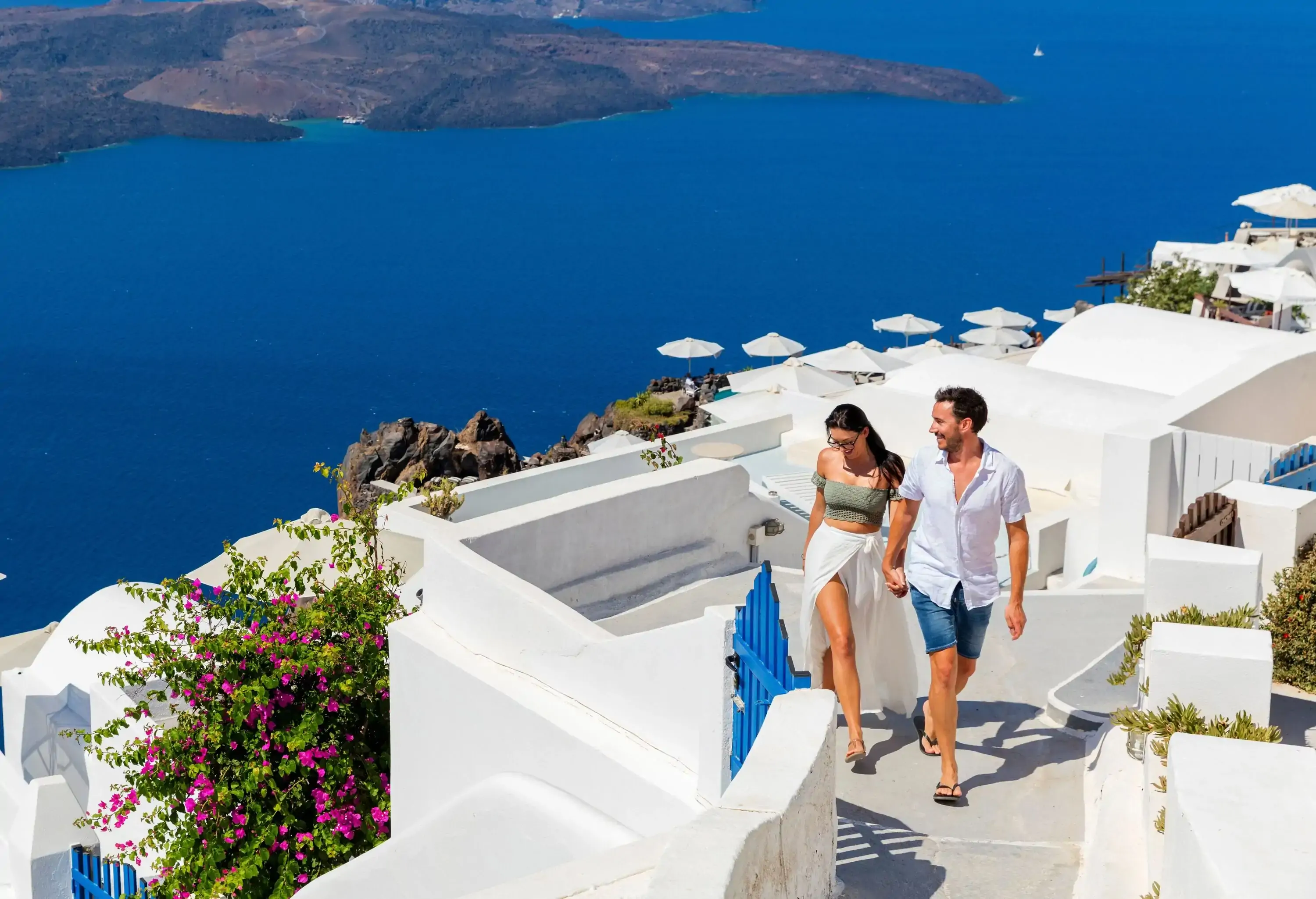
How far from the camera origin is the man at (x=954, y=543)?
5355 mm

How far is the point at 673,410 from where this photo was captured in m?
35.2

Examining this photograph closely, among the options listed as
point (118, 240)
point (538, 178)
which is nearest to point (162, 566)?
point (118, 240)

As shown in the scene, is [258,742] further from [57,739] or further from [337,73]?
[337,73]

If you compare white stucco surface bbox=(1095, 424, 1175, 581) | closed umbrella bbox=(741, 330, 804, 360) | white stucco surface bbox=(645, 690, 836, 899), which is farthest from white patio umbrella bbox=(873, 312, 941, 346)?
white stucco surface bbox=(645, 690, 836, 899)

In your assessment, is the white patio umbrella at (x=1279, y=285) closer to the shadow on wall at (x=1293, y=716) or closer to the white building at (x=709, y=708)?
the white building at (x=709, y=708)

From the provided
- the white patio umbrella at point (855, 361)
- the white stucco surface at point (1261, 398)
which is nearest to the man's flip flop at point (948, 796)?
the white stucco surface at point (1261, 398)

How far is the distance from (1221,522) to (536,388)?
52.3m

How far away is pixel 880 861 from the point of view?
16.2 ft

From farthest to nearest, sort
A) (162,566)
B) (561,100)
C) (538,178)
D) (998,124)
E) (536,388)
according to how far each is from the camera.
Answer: (561,100) → (998,124) → (538,178) → (536,388) → (162,566)

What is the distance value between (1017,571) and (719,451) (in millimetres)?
6715

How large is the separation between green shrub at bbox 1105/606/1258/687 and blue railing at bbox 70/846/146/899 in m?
5.82

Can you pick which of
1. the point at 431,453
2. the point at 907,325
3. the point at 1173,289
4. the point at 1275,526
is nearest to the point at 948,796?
the point at 1275,526

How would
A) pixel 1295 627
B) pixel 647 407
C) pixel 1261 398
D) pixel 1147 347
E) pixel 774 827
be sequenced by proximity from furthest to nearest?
pixel 647 407 < pixel 1147 347 < pixel 1261 398 < pixel 1295 627 < pixel 774 827

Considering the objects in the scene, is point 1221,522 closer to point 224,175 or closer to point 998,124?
point 224,175
